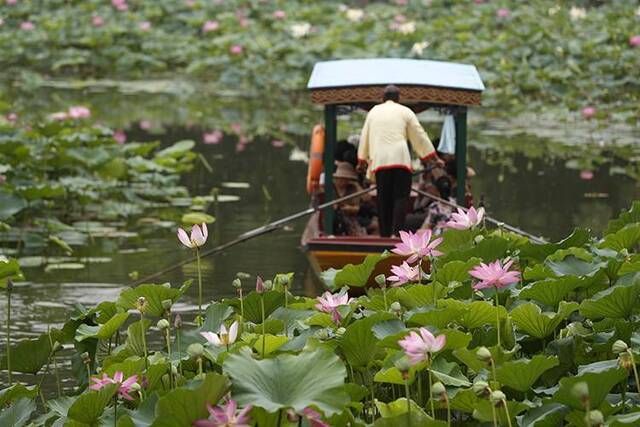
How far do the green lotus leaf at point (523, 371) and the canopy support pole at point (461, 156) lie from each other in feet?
18.1

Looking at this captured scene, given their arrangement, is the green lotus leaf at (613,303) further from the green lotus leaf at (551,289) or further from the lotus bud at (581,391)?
the lotus bud at (581,391)

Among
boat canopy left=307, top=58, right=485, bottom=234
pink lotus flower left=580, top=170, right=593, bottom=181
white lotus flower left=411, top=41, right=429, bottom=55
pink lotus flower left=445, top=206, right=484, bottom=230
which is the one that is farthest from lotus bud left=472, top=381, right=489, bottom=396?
white lotus flower left=411, top=41, right=429, bottom=55

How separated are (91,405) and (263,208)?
809cm

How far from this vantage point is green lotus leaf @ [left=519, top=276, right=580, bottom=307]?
4934 mm

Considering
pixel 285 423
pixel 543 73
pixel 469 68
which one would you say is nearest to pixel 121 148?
pixel 469 68

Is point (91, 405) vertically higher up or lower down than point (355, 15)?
higher up

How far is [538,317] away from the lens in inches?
186

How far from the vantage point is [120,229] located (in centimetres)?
1116

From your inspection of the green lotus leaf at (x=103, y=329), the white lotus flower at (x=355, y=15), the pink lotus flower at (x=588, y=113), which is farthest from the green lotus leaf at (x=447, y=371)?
the white lotus flower at (x=355, y=15)

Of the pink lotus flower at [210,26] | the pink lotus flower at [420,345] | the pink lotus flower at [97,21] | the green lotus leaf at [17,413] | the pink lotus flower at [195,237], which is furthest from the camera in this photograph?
the pink lotus flower at [97,21]

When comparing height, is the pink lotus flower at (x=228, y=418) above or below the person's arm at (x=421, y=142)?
above

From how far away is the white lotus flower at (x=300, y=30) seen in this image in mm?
22656

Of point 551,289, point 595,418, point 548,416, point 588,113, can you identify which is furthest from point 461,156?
point 588,113

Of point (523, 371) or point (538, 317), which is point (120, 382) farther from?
point (538, 317)
